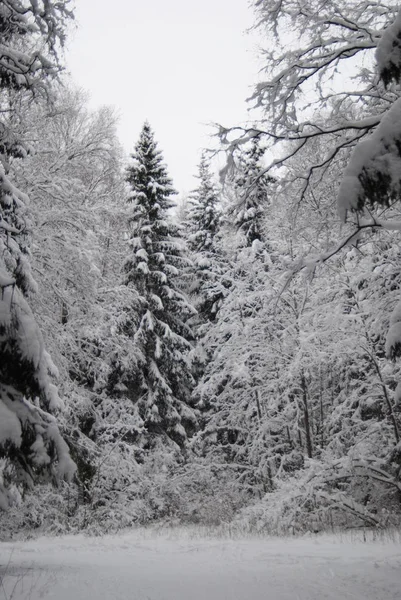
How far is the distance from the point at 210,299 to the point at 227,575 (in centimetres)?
1408

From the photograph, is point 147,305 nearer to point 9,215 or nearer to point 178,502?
point 178,502

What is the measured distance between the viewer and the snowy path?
4.01 metres

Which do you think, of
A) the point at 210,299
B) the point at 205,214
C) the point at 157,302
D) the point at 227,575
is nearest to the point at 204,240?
the point at 205,214

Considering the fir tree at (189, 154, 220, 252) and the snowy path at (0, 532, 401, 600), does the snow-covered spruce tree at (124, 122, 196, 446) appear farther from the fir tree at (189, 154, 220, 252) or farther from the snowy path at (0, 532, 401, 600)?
the snowy path at (0, 532, 401, 600)

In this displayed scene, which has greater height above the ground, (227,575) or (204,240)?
(204,240)

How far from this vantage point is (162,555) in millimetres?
6633

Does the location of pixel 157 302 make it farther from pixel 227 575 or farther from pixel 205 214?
pixel 227 575

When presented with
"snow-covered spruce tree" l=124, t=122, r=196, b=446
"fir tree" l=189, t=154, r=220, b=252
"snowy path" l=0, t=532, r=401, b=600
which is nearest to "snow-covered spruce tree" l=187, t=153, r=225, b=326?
"fir tree" l=189, t=154, r=220, b=252

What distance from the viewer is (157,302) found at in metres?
16.4

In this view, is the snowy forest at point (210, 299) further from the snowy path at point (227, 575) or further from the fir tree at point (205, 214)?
the snowy path at point (227, 575)

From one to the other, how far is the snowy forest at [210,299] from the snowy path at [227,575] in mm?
1169

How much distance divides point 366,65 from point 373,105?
20.1 inches

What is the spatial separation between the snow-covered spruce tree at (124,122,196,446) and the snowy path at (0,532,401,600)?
9.07 metres

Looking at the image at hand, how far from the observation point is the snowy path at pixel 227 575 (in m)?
4.01
